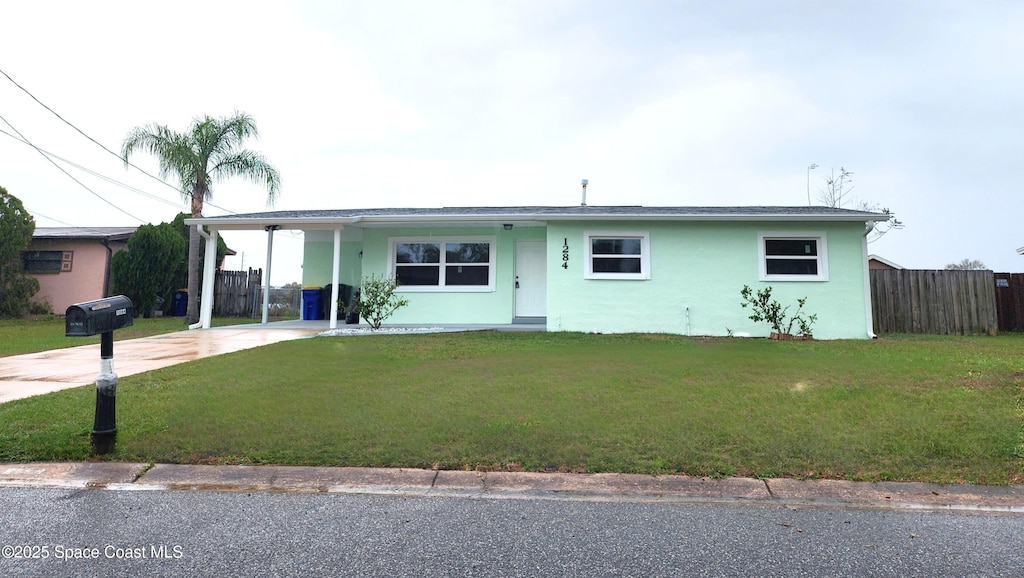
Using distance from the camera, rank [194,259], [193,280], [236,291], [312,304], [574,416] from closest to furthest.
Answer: [574,416] < [312,304] < [193,280] < [194,259] < [236,291]

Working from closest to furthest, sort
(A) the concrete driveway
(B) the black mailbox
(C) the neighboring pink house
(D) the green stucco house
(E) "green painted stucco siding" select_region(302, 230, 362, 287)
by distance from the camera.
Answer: (B) the black mailbox < (A) the concrete driveway < (D) the green stucco house < (E) "green painted stucco siding" select_region(302, 230, 362, 287) < (C) the neighboring pink house

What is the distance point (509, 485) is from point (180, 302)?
64.7ft

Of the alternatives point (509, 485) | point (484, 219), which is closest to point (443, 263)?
point (484, 219)

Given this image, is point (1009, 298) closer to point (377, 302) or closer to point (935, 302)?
point (935, 302)

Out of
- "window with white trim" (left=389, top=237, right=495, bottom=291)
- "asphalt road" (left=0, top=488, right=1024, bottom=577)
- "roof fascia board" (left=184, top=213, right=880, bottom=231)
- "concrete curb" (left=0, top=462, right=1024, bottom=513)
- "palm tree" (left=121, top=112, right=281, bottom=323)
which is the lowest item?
"asphalt road" (left=0, top=488, right=1024, bottom=577)

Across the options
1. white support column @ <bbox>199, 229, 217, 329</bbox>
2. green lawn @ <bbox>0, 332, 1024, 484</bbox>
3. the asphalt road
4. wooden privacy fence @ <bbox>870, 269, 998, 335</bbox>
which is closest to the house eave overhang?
white support column @ <bbox>199, 229, 217, 329</bbox>

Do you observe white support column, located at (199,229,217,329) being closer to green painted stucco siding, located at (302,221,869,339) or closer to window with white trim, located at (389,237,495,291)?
window with white trim, located at (389,237,495,291)

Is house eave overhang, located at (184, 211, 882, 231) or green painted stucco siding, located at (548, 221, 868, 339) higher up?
house eave overhang, located at (184, 211, 882, 231)

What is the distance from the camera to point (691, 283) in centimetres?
1152

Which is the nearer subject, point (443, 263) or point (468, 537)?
point (468, 537)

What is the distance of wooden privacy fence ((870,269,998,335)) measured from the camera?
13148 millimetres

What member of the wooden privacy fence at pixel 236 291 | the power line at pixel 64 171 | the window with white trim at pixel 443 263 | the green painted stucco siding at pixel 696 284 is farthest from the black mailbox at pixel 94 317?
the power line at pixel 64 171

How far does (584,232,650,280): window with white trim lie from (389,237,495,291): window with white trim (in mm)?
2686

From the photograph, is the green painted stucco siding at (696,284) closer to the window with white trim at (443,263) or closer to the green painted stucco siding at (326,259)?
the window with white trim at (443,263)
